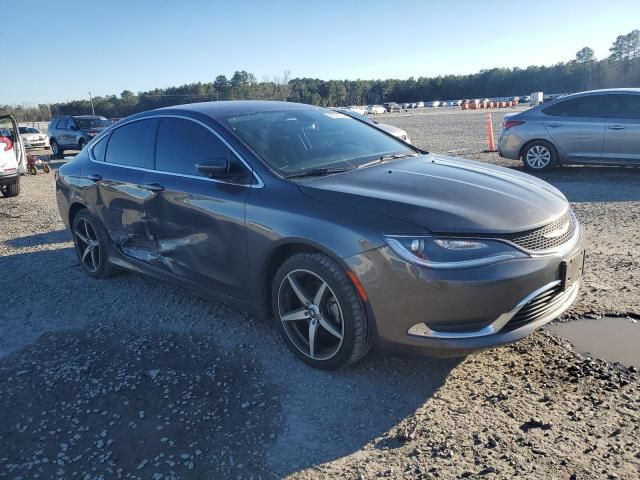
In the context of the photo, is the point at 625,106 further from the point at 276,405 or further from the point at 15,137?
the point at 15,137

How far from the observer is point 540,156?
10219 millimetres

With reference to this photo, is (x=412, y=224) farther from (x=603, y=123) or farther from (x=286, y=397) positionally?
(x=603, y=123)

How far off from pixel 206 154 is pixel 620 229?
4932mm

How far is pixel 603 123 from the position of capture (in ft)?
31.0

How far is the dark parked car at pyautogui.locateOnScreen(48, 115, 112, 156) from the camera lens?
20781mm

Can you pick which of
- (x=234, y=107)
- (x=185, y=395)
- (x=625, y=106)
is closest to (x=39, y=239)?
(x=234, y=107)

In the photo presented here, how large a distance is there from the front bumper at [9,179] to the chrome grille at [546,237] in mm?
11265

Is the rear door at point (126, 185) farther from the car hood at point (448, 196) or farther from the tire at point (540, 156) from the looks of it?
the tire at point (540, 156)

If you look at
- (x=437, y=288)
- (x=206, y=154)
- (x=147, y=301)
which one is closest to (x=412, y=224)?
(x=437, y=288)

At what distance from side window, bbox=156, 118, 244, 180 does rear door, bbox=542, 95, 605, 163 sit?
799cm

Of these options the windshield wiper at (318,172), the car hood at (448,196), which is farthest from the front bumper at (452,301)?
the windshield wiper at (318,172)

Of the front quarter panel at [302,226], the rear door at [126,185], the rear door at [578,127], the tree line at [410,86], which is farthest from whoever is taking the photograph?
the tree line at [410,86]

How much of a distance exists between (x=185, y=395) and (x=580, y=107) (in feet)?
30.9

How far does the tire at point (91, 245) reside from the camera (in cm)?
524
